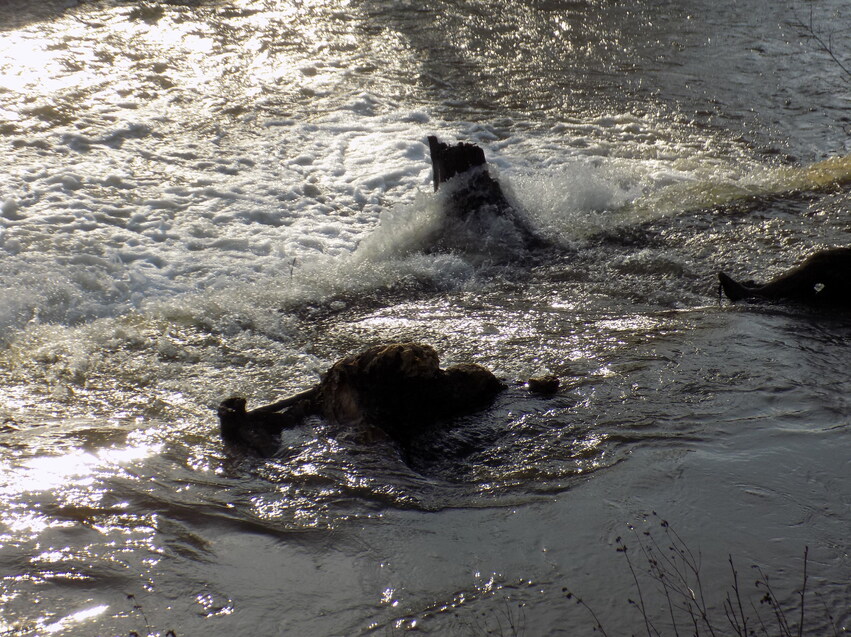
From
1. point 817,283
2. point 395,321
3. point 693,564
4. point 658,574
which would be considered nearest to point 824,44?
point 817,283

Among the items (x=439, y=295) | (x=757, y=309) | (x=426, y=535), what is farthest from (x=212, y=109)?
(x=426, y=535)

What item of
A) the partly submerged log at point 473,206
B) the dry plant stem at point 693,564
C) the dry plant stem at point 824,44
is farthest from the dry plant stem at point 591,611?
the dry plant stem at point 824,44

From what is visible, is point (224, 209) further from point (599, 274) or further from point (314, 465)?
point (314, 465)

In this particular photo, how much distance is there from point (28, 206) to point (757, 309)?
6321mm

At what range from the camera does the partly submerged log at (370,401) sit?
393cm

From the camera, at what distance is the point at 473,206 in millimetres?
7527

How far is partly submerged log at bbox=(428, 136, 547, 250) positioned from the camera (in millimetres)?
7234

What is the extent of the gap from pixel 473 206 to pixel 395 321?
82.9 inches

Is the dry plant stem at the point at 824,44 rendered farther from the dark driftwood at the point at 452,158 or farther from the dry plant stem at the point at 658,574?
the dry plant stem at the point at 658,574

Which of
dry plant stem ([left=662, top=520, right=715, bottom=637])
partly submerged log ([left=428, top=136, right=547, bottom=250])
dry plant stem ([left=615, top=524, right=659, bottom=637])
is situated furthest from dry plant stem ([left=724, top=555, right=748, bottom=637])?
partly submerged log ([left=428, top=136, right=547, bottom=250])

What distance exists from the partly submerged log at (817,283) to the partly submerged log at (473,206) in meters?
→ 2.15

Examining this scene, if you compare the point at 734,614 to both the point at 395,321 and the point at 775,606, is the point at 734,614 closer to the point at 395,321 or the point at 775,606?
the point at 775,606

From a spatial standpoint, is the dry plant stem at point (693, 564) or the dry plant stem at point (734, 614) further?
the dry plant stem at point (693, 564)

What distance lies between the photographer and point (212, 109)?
10.7m
